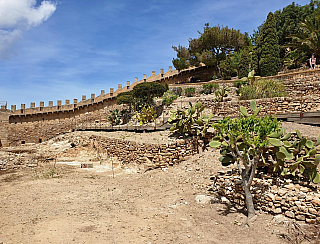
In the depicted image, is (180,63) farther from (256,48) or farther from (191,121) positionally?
(191,121)

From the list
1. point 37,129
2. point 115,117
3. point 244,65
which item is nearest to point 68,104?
point 37,129

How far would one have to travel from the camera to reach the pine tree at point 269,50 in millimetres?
24172

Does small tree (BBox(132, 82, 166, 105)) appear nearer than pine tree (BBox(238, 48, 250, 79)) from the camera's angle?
Yes

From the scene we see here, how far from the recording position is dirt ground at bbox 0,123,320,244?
17.1 feet

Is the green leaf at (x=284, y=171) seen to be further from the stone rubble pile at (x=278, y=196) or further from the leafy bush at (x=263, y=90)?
the leafy bush at (x=263, y=90)

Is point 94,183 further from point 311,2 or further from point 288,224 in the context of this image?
point 311,2

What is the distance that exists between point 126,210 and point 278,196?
13.8ft

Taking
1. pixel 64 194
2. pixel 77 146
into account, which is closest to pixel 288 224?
pixel 64 194

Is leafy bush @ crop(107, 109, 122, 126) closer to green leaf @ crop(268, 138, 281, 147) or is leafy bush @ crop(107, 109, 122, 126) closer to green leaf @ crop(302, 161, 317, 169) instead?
green leaf @ crop(268, 138, 281, 147)

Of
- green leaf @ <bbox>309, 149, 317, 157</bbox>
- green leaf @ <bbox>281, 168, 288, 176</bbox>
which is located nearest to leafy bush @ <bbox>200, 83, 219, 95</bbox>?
green leaf @ <bbox>281, 168, 288, 176</bbox>

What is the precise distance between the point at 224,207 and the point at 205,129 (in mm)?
4637

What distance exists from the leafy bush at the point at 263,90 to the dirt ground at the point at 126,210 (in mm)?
4058

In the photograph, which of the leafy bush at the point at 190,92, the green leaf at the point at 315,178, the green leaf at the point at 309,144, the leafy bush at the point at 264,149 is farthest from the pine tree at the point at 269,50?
the green leaf at the point at 315,178

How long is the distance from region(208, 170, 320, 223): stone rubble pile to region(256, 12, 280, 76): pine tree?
20472 millimetres
